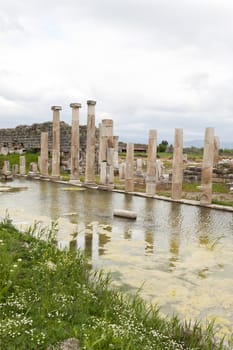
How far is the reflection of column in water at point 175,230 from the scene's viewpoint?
7.40 meters

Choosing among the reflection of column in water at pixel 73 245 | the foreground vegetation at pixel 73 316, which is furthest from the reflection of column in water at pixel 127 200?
the foreground vegetation at pixel 73 316

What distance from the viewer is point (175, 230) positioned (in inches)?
376

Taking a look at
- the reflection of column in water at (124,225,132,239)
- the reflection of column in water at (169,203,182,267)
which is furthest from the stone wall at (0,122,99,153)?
the reflection of column in water at (124,225,132,239)

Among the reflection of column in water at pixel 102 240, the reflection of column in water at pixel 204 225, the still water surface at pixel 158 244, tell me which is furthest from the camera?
the reflection of column in water at pixel 204 225

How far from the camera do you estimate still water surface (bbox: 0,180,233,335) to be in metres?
5.34

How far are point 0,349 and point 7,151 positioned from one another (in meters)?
31.7

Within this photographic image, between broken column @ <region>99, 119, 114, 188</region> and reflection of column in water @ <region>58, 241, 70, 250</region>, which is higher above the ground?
broken column @ <region>99, 119, 114, 188</region>

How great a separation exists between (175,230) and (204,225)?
1.20 metres

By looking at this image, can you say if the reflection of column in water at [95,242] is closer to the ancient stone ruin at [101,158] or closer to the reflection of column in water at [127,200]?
the reflection of column in water at [127,200]

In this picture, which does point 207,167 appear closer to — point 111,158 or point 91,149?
point 111,158

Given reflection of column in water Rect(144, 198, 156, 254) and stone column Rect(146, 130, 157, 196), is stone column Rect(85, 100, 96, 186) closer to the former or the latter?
stone column Rect(146, 130, 157, 196)

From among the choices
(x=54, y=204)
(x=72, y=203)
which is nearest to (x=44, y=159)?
(x=72, y=203)

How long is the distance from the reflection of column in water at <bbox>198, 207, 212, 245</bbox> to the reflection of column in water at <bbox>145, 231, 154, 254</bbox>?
1.18 m

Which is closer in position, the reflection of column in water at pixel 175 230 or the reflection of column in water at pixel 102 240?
the reflection of column in water at pixel 175 230
